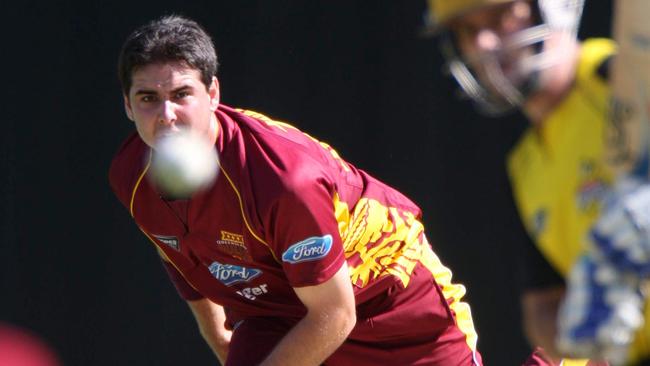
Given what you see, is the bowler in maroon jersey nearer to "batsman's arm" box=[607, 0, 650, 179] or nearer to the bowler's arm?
the bowler's arm

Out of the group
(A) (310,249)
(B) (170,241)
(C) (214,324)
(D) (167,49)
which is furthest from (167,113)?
(C) (214,324)

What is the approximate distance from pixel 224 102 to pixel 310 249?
1.53 metres

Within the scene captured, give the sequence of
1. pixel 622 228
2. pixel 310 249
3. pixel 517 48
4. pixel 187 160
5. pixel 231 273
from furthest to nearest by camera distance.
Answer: pixel 231 273, pixel 187 160, pixel 310 249, pixel 517 48, pixel 622 228

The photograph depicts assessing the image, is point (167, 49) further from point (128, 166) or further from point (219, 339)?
point (219, 339)

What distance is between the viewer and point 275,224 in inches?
137

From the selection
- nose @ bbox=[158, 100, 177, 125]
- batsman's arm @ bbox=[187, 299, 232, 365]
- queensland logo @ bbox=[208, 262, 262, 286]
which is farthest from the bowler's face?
batsman's arm @ bbox=[187, 299, 232, 365]

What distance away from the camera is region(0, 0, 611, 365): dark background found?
190 inches

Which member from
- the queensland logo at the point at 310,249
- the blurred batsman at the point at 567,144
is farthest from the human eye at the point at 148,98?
the blurred batsman at the point at 567,144

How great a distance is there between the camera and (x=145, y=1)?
16.0ft

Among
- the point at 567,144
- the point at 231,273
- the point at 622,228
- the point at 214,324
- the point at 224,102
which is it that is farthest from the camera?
the point at 224,102

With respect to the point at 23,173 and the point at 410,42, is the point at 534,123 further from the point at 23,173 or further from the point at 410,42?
the point at 23,173

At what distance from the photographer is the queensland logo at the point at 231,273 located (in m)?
3.70

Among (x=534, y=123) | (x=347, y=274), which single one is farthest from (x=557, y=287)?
(x=347, y=274)

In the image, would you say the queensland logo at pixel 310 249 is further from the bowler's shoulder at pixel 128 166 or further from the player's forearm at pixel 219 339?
the player's forearm at pixel 219 339
